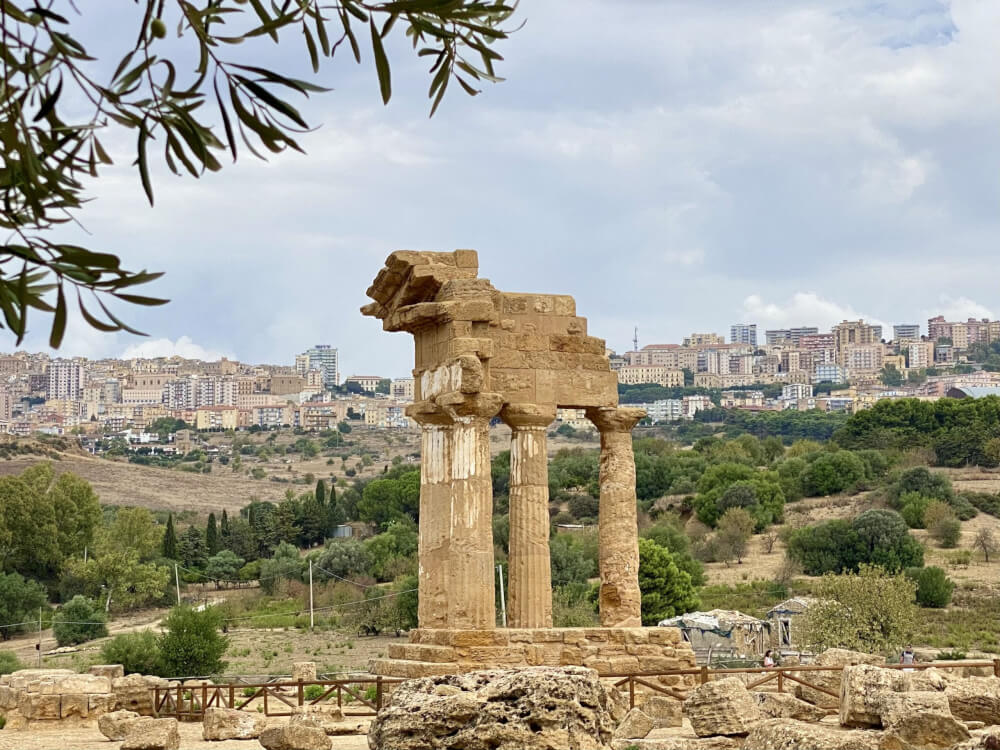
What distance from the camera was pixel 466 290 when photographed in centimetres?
1945

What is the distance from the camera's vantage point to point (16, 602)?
5819 centimetres

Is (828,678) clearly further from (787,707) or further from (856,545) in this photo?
(856,545)

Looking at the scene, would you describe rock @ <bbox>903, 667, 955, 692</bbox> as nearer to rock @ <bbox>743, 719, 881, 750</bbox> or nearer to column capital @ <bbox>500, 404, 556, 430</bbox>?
rock @ <bbox>743, 719, 881, 750</bbox>

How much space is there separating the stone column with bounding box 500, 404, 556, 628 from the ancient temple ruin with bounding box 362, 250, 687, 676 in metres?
0.02

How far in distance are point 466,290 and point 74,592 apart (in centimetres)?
5077

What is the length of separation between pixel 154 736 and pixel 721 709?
23.1 ft

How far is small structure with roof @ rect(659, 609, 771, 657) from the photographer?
39000mm

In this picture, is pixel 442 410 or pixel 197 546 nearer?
pixel 442 410

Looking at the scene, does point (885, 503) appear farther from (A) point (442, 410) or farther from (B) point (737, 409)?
(B) point (737, 409)

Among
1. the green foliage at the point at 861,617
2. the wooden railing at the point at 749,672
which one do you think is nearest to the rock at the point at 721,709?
the wooden railing at the point at 749,672

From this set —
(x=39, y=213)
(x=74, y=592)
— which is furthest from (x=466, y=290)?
(x=74, y=592)

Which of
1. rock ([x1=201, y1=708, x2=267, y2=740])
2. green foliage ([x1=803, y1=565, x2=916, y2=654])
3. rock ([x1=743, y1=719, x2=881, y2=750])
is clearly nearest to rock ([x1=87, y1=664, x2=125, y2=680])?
rock ([x1=201, y1=708, x2=267, y2=740])

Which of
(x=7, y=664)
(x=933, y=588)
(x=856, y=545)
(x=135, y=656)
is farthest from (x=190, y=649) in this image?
(x=856, y=545)

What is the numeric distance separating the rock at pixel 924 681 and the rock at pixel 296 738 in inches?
259
